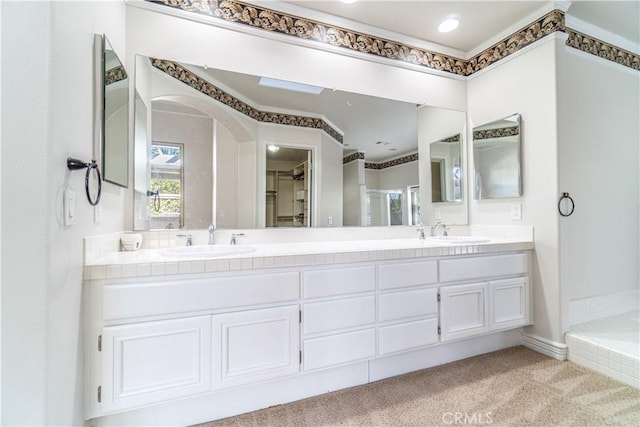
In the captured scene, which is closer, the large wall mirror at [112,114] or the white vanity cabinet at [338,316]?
the large wall mirror at [112,114]

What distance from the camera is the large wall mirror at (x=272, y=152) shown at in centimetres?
186

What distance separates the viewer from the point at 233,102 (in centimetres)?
203

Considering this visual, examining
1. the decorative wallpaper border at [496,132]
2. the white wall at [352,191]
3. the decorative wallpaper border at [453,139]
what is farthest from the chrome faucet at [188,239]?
the decorative wallpaper border at [496,132]

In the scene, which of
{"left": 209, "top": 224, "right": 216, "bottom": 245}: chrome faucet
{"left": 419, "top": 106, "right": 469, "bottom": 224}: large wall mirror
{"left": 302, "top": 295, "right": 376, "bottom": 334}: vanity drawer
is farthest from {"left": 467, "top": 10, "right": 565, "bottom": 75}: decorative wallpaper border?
{"left": 209, "top": 224, "right": 216, "bottom": 245}: chrome faucet

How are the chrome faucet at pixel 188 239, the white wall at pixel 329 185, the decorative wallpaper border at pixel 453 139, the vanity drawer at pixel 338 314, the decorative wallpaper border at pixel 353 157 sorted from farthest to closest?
the decorative wallpaper border at pixel 453 139 < the decorative wallpaper border at pixel 353 157 < the white wall at pixel 329 185 < the chrome faucet at pixel 188 239 < the vanity drawer at pixel 338 314

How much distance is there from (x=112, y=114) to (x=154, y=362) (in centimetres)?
125

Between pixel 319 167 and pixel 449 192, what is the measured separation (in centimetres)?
131

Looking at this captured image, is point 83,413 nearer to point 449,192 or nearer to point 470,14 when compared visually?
point 449,192

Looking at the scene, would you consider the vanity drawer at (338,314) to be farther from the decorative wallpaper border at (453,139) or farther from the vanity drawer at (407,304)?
the decorative wallpaper border at (453,139)

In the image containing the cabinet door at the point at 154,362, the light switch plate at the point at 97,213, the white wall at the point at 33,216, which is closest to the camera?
the white wall at the point at 33,216

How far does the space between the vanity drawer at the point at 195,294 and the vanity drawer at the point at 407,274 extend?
1.79ft

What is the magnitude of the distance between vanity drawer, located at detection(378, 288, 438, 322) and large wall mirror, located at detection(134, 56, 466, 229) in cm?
74

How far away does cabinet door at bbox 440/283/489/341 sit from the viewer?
6.25ft

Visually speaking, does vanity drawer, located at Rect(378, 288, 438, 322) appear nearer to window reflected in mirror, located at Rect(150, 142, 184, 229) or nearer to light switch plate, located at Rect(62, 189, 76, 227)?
window reflected in mirror, located at Rect(150, 142, 184, 229)
